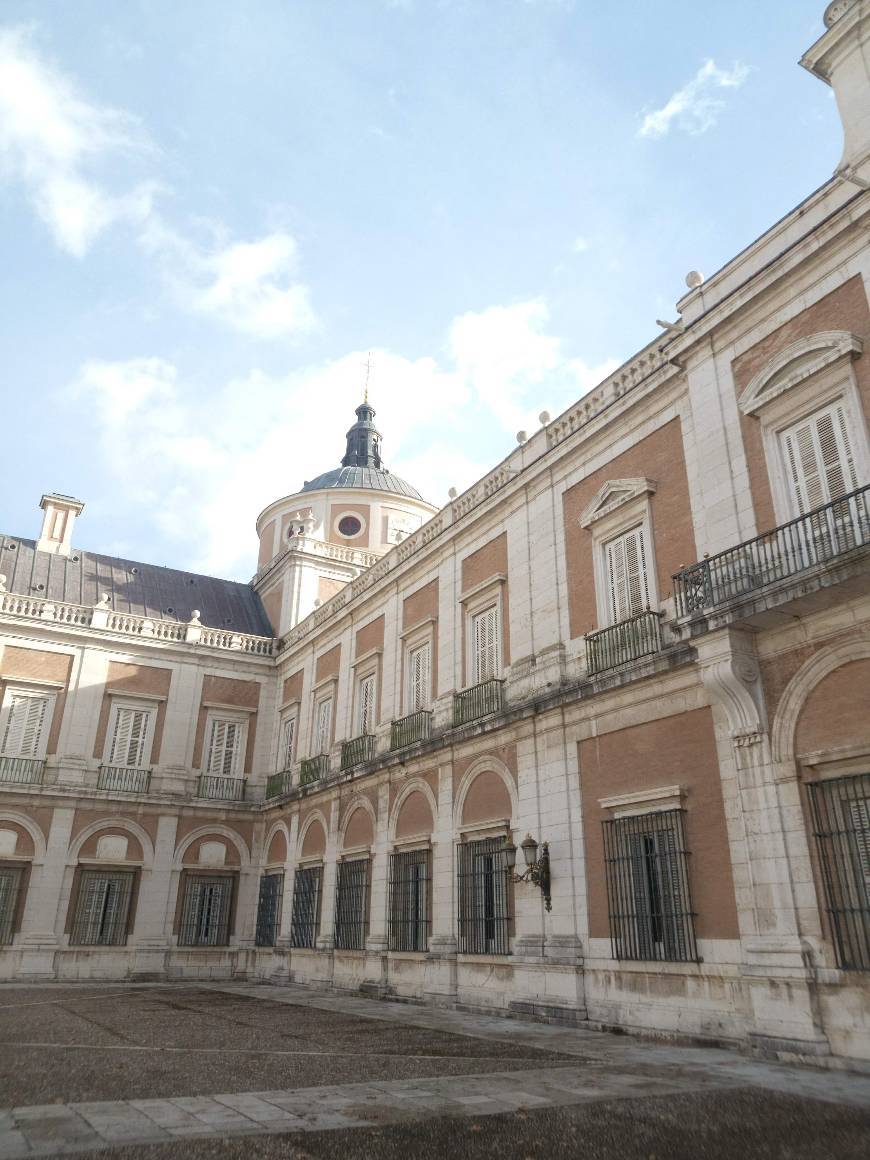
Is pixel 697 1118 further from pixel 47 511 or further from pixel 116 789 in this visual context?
pixel 47 511

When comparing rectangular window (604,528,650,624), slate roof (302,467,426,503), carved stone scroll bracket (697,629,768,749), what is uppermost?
slate roof (302,467,426,503)

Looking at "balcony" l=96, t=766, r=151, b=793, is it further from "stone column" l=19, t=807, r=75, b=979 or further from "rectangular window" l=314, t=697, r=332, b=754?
"rectangular window" l=314, t=697, r=332, b=754

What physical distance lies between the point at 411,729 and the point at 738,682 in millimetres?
9762

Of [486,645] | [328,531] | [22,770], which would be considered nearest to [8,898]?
[22,770]

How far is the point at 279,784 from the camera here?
86.6 feet

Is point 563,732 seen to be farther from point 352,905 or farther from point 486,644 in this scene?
point 352,905

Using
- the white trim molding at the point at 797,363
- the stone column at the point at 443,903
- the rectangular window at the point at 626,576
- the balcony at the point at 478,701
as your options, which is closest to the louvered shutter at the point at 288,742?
the stone column at the point at 443,903

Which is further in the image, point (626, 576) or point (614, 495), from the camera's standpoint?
point (614, 495)

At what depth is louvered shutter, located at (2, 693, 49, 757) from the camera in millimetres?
24625

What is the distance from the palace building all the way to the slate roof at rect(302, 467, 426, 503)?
8.68 metres

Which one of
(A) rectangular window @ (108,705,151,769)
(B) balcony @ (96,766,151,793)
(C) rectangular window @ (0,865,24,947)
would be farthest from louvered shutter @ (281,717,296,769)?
(C) rectangular window @ (0,865,24,947)

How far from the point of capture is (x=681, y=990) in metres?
11.3

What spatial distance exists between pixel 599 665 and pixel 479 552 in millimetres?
5297

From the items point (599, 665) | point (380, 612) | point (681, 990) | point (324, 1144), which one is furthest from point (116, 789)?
point (324, 1144)
